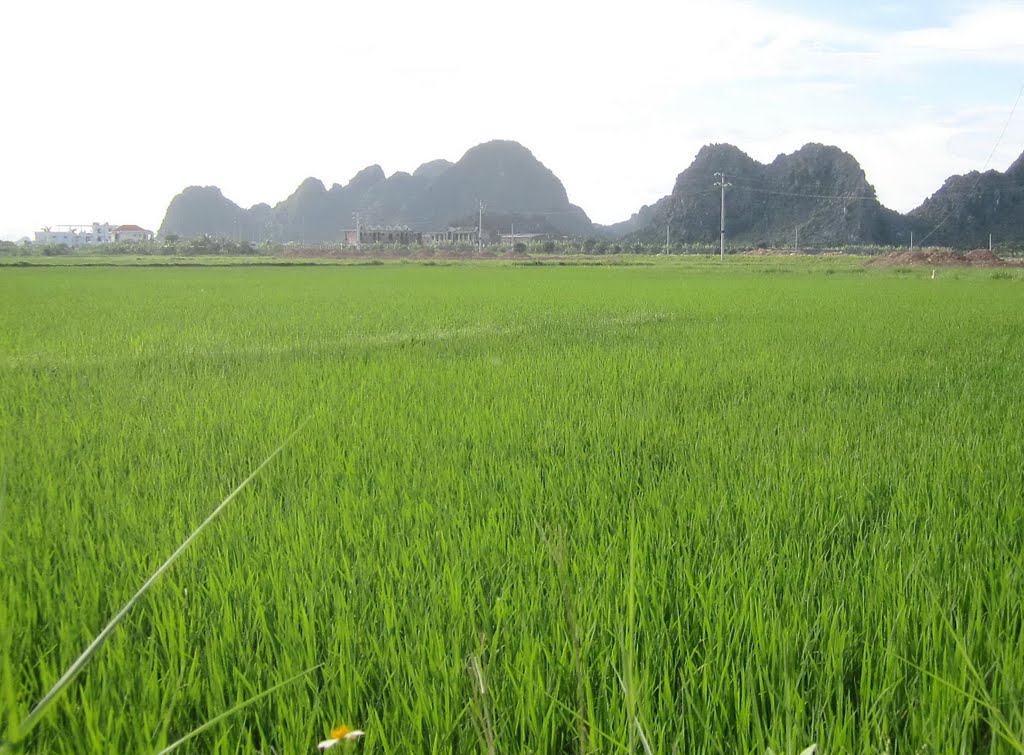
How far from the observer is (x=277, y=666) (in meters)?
1.30

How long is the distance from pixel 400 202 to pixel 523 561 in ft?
373

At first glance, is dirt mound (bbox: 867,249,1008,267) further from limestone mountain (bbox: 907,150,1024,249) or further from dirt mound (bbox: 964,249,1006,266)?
limestone mountain (bbox: 907,150,1024,249)

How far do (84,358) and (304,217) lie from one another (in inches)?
4537

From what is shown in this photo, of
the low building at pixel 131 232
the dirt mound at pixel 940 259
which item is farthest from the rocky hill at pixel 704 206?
the dirt mound at pixel 940 259

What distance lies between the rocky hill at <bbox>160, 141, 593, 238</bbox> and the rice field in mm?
101659

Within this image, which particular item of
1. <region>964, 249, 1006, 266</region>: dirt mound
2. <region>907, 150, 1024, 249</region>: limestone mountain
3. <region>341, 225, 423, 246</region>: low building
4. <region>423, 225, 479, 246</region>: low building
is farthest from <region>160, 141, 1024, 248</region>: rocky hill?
<region>964, 249, 1006, 266</region>: dirt mound

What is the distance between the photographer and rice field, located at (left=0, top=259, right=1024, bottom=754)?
1.13 meters

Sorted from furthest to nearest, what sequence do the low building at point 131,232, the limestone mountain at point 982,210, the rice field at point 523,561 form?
the low building at point 131,232, the limestone mountain at point 982,210, the rice field at point 523,561

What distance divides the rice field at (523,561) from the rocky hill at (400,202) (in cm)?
10166

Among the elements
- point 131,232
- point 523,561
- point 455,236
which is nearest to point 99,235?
point 131,232

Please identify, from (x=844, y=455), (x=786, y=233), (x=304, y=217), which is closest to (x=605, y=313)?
(x=844, y=455)

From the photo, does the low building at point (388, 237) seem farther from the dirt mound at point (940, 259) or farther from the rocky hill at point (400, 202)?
the dirt mound at point (940, 259)

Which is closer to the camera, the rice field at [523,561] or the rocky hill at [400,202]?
the rice field at [523,561]

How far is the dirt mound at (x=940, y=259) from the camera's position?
89.5 ft
